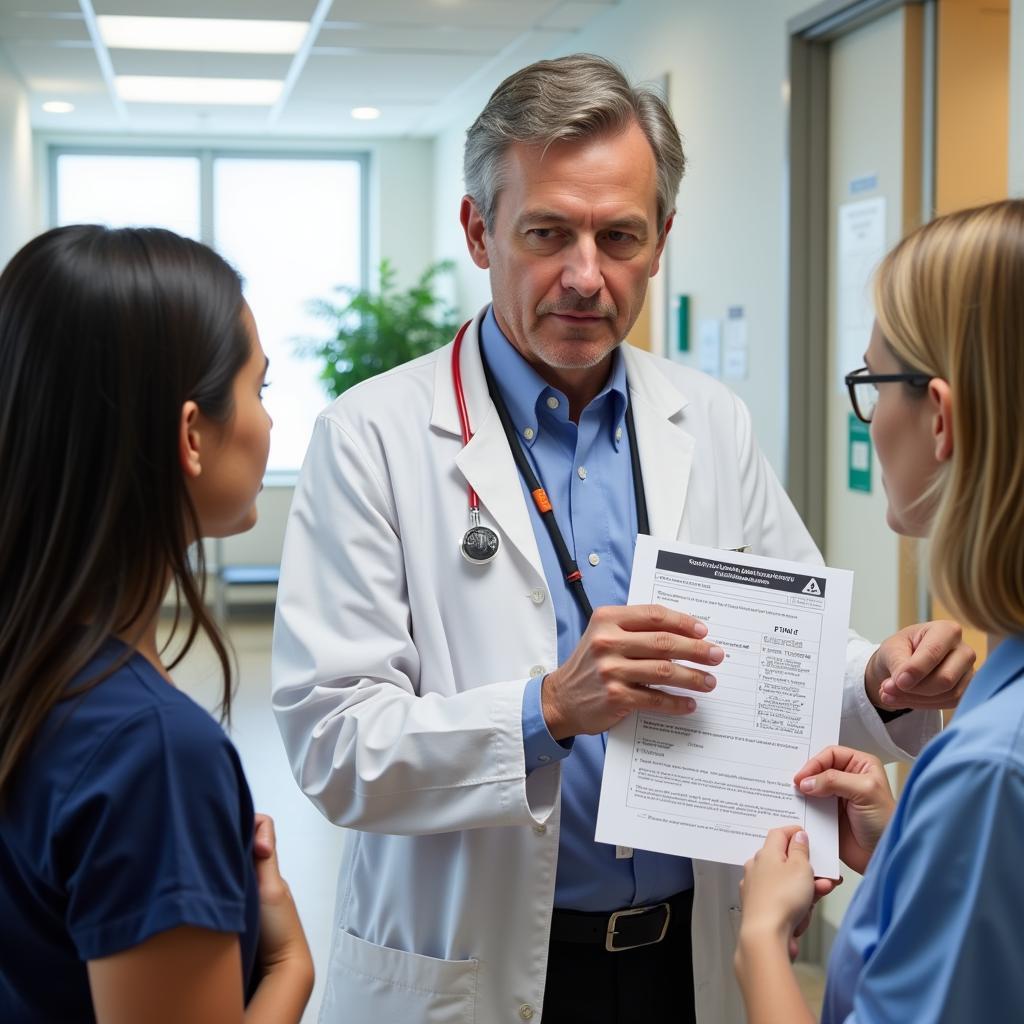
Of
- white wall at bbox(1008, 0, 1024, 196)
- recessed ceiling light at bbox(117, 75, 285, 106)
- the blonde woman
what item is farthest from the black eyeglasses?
recessed ceiling light at bbox(117, 75, 285, 106)

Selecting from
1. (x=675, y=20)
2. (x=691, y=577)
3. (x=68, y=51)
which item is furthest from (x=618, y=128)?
(x=68, y=51)

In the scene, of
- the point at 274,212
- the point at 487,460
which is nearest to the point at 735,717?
the point at 487,460

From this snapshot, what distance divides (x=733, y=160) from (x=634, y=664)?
2928mm

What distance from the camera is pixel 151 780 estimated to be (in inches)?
34.8

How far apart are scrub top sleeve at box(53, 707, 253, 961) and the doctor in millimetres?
513

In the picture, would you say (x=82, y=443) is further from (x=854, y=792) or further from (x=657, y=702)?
(x=854, y=792)

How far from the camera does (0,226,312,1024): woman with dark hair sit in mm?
880

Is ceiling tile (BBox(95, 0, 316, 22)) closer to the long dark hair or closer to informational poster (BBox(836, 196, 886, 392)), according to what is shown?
informational poster (BBox(836, 196, 886, 392))

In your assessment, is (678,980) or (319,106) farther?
(319,106)

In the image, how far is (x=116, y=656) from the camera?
3.11ft

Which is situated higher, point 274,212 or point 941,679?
point 274,212

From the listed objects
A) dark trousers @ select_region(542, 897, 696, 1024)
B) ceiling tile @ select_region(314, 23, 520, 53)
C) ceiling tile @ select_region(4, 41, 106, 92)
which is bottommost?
dark trousers @ select_region(542, 897, 696, 1024)

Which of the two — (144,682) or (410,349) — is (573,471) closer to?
(144,682)

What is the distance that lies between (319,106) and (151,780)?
7.19m
